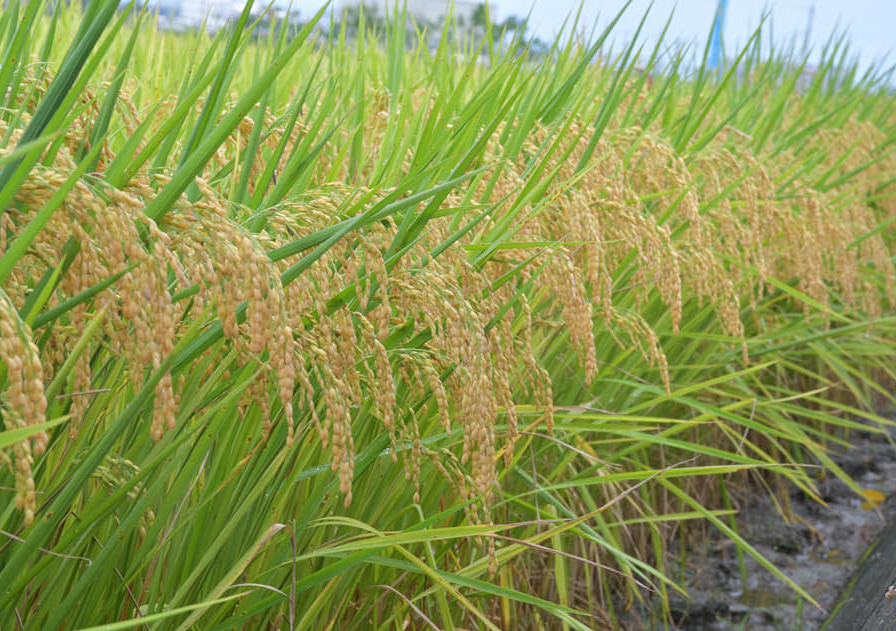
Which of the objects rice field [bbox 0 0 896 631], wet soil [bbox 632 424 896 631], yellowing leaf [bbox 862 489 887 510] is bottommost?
wet soil [bbox 632 424 896 631]

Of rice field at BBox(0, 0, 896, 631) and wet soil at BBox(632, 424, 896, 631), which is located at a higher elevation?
rice field at BBox(0, 0, 896, 631)

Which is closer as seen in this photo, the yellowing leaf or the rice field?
the rice field

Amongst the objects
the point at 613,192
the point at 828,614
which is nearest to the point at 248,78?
the point at 613,192

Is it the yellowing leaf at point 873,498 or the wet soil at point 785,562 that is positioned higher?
the yellowing leaf at point 873,498

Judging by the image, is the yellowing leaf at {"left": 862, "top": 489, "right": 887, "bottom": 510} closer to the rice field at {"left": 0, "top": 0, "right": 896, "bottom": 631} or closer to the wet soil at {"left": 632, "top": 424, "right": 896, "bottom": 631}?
the wet soil at {"left": 632, "top": 424, "right": 896, "bottom": 631}

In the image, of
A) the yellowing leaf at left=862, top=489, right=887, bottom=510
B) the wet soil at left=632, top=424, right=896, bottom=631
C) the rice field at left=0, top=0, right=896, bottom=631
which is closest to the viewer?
the rice field at left=0, top=0, right=896, bottom=631

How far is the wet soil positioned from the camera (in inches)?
113

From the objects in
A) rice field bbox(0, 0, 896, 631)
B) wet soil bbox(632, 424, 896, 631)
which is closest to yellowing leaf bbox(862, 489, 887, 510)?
wet soil bbox(632, 424, 896, 631)

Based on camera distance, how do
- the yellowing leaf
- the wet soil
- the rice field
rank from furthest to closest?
the yellowing leaf, the wet soil, the rice field

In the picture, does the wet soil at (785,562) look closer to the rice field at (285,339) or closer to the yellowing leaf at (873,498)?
the yellowing leaf at (873,498)

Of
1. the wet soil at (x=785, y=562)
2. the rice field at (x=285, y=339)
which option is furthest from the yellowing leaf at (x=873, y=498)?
the rice field at (x=285, y=339)

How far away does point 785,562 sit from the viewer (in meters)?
3.23

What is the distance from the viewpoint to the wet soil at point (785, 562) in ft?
9.46

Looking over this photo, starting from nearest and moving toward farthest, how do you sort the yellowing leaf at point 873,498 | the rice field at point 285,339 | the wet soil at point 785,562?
the rice field at point 285,339 < the wet soil at point 785,562 < the yellowing leaf at point 873,498
